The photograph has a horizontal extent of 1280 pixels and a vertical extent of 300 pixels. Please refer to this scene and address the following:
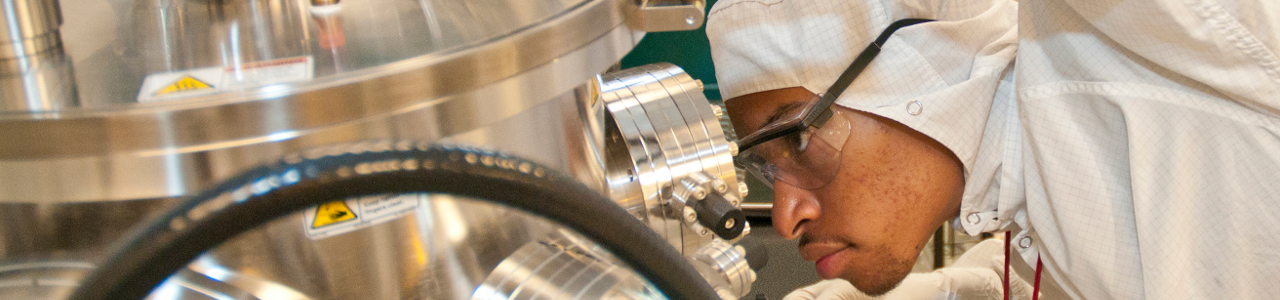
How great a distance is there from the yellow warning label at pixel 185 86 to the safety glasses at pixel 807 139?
0.73 m

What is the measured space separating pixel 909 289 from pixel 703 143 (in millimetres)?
887

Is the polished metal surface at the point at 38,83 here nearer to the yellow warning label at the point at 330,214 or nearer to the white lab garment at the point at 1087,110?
the yellow warning label at the point at 330,214

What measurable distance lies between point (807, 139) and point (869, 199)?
121 millimetres

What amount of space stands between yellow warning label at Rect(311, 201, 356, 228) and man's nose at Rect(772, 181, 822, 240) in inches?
29.5

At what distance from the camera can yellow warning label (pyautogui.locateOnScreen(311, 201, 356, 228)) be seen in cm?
37

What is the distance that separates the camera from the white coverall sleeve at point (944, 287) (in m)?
1.35

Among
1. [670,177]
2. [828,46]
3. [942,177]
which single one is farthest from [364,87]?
[942,177]

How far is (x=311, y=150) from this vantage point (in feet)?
0.96

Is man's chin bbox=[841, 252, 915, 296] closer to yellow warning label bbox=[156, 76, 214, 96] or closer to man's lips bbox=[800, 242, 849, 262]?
man's lips bbox=[800, 242, 849, 262]

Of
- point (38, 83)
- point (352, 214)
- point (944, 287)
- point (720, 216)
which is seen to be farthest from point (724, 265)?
point (944, 287)

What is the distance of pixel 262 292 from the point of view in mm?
377

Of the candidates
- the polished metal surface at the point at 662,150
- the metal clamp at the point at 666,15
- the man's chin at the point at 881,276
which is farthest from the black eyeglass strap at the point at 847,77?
the metal clamp at the point at 666,15

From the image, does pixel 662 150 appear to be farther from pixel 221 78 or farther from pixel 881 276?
pixel 881 276

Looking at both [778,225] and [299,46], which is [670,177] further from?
[778,225]
